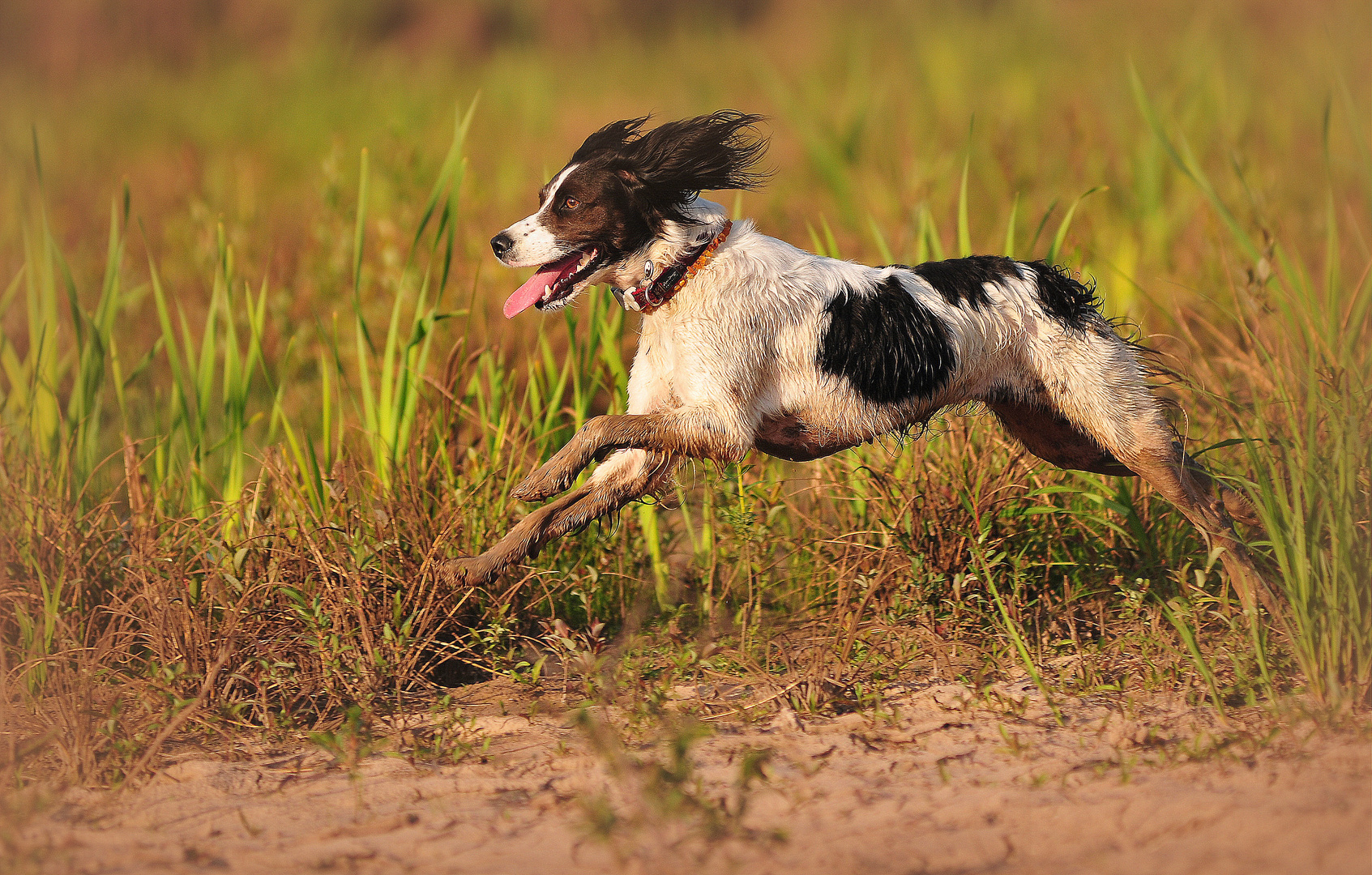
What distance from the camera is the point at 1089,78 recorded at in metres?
9.74

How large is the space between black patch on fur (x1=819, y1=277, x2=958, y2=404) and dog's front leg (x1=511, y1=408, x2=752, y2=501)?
343 mm

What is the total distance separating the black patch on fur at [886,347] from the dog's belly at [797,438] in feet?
0.44

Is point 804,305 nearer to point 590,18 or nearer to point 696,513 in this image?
point 696,513

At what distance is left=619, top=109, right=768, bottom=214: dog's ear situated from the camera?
2.93 meters

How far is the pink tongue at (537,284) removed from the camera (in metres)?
2.87

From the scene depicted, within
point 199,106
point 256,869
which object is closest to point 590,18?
point 199,106

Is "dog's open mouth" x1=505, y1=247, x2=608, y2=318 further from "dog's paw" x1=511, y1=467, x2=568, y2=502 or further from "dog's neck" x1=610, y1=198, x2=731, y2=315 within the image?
"dog's paw" x1=511, y1=467, x2=568, y2=502

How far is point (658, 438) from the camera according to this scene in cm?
280

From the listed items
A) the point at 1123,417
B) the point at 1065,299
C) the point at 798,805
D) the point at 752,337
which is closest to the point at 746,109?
the point at 1065,299

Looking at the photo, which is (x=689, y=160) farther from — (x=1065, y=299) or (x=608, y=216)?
(x=1065, y=299)

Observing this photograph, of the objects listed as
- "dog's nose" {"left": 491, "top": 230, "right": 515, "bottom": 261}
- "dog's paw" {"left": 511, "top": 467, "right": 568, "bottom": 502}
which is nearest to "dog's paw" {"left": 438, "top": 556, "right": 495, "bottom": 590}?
"dog's paw" {"left": 511, "top": 467, "right": 568, "bottom": 502}

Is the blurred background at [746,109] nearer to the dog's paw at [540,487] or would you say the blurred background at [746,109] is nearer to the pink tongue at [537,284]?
the pink tongue at [537,284]

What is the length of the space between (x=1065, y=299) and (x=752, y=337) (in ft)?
2.97

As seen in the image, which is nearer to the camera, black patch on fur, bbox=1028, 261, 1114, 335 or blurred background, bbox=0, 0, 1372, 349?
black patch on fur, bbox=1028, 261, 1114, 335
